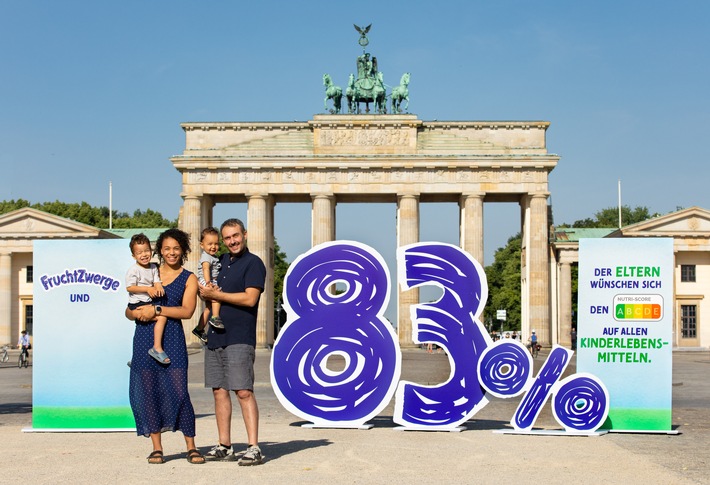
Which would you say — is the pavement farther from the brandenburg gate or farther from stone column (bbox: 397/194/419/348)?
the brandenburg gate

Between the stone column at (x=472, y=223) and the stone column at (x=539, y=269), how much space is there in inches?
149

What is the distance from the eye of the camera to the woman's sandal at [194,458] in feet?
39.9

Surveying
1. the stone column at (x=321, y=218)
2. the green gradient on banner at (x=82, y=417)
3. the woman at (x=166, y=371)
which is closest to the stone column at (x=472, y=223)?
the stone column at (x=321, y=218)

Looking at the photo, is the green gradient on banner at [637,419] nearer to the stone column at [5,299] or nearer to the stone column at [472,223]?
the stone column at [472,223]

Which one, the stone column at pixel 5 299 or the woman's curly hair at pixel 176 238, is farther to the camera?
the stone column at pixel 5 299

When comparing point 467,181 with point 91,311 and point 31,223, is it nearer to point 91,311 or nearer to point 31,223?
point 31,223

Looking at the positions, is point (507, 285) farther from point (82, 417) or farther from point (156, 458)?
point (156, 458)

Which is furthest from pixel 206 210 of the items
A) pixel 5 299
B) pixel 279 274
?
pixel 279 274

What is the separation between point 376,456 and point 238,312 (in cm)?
257

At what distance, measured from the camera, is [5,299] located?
3091 inches

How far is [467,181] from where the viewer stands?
247 feet

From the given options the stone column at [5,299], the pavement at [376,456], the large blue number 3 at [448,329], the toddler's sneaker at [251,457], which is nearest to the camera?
the pavement at [376,456]

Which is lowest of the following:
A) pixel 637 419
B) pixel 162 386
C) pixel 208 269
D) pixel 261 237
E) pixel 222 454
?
pixel 637 419

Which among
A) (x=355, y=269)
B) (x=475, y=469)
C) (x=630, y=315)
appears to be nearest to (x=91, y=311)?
(x=355, y=269)
